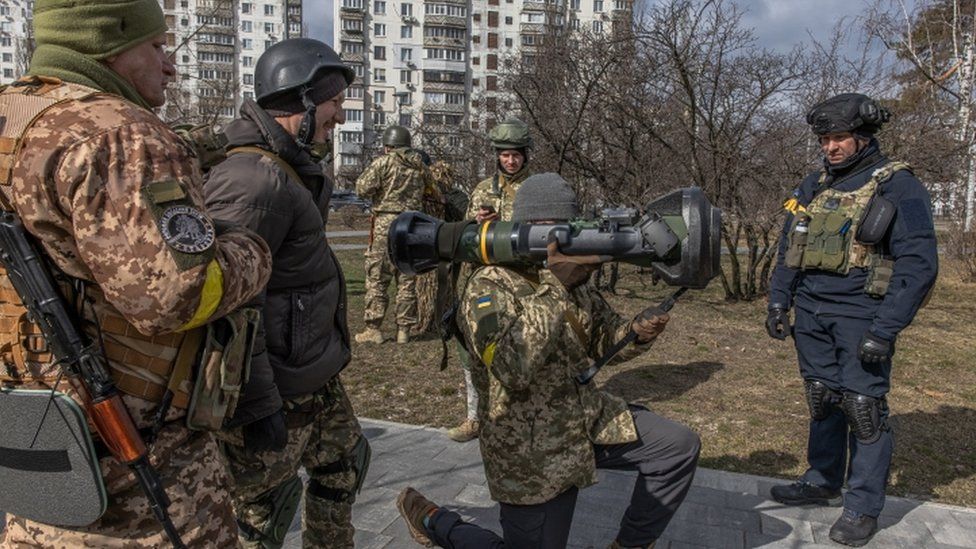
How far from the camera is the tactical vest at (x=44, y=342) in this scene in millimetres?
1535

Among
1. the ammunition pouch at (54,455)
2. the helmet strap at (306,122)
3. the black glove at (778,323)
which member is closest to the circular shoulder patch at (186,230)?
the ammunition pouch at (54,455)

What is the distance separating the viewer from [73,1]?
162cm

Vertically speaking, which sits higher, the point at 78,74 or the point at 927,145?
the point at 927,145

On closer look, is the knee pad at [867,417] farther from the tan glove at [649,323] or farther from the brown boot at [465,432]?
the brown boot at [465,432]

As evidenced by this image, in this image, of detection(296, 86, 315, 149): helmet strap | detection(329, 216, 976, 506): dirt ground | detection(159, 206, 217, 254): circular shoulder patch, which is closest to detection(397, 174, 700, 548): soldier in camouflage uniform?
detection(296, 86, 315, 149): helmet strap

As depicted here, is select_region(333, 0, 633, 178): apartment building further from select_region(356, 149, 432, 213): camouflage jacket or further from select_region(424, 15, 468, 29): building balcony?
select_region(356, 149, 432, 213): camouflage jacket

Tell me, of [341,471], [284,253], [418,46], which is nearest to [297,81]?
[284,253]

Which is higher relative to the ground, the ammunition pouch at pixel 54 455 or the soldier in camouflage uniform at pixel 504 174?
the soldier in camouflage uniform at pixel 504 174

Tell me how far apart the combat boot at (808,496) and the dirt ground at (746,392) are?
1.60 ft

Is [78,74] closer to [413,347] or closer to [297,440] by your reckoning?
[297,440]

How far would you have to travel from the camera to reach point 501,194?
5.44 metres

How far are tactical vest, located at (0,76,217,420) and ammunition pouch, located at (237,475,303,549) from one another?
1096mm

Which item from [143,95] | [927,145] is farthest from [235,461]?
[927,145]

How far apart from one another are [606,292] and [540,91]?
3.16 m
